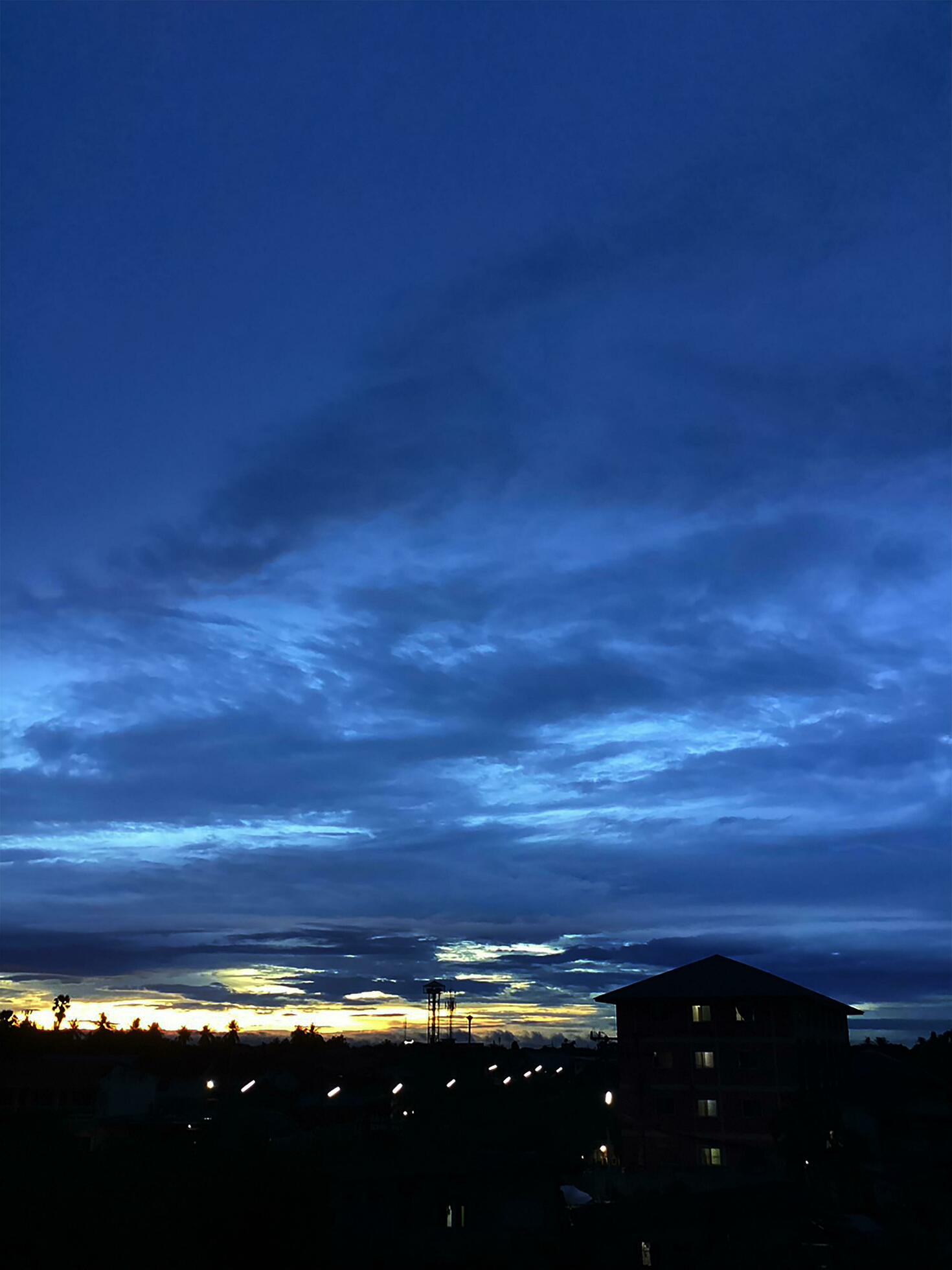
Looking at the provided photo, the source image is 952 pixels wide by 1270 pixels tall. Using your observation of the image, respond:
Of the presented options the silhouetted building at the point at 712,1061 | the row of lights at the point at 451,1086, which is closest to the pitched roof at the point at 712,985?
the silhouetted building at the point at 712,1061

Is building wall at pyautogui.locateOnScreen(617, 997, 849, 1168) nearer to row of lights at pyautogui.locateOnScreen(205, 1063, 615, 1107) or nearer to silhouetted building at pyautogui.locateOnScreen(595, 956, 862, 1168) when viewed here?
silhouetted building at pyautogui.locateOnScreen(595, 956, 862, 1168)

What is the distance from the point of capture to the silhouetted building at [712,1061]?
72.9 m

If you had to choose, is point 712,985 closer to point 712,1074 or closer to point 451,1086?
point 712,1074

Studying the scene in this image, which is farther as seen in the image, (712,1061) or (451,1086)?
(451,1086)

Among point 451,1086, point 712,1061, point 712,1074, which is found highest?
point 712,1061

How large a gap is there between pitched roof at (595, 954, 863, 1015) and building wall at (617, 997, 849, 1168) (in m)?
0.72

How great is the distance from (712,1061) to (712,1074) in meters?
0.94

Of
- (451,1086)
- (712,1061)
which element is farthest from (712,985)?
(451,1086)

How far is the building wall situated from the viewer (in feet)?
239

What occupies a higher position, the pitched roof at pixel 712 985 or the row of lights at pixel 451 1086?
the pitched roof at pixel 712 985

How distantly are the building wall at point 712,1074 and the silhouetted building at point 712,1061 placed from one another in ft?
0.24

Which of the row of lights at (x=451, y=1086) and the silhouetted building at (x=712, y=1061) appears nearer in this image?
the silhouetted building at (x=712, y=1061)

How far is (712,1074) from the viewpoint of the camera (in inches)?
2960

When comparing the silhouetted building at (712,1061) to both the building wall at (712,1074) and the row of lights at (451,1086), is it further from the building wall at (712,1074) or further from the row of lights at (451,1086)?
the row of lights at (451,1086)
